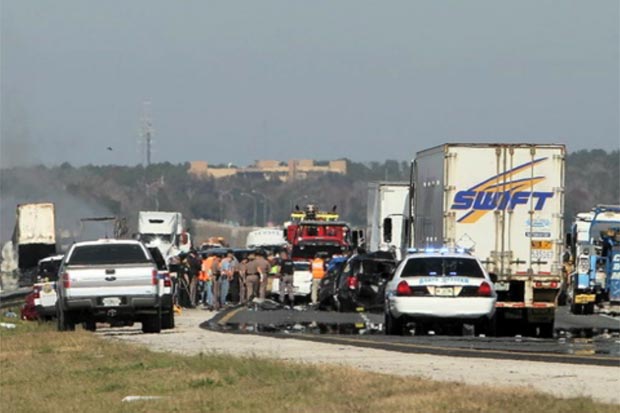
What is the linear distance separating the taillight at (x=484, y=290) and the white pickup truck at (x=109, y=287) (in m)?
5.79

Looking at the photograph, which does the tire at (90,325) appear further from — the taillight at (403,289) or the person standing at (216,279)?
the person standing at (216,279)

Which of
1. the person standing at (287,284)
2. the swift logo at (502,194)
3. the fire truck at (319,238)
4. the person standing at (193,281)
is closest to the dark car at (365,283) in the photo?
the person standing at (193,281)

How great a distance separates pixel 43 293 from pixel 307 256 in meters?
26.5

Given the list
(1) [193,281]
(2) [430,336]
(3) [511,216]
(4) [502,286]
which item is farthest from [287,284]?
(2) [430,336]

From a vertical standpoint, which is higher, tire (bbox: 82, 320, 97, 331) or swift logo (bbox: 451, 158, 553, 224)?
swift logo (bbox: 451, 158, 553, 224)

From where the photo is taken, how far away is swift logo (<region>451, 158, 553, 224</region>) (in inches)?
1291

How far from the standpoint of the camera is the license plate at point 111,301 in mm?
31547

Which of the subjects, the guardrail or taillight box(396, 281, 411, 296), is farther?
the guardrail

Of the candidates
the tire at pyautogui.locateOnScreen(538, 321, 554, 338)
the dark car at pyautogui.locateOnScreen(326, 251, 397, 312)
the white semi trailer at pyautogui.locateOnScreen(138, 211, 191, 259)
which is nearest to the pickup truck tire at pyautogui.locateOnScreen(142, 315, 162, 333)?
the tire at pyautogui.locateOnScreen(538, 321, 554, 338)

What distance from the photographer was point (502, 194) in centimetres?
3278

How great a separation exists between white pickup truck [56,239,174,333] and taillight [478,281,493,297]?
5.79 meters

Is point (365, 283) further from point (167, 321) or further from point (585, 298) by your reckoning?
point (167, 321)

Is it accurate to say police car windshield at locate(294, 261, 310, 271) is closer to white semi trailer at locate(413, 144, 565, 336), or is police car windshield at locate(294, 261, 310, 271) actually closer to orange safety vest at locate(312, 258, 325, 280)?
orange safety vest at locate(312, 258, 325, 280)

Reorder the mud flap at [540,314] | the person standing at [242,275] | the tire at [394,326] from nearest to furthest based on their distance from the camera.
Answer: the tire at [394,326], the mud flap at [540,314], the person standing at [242,275]
